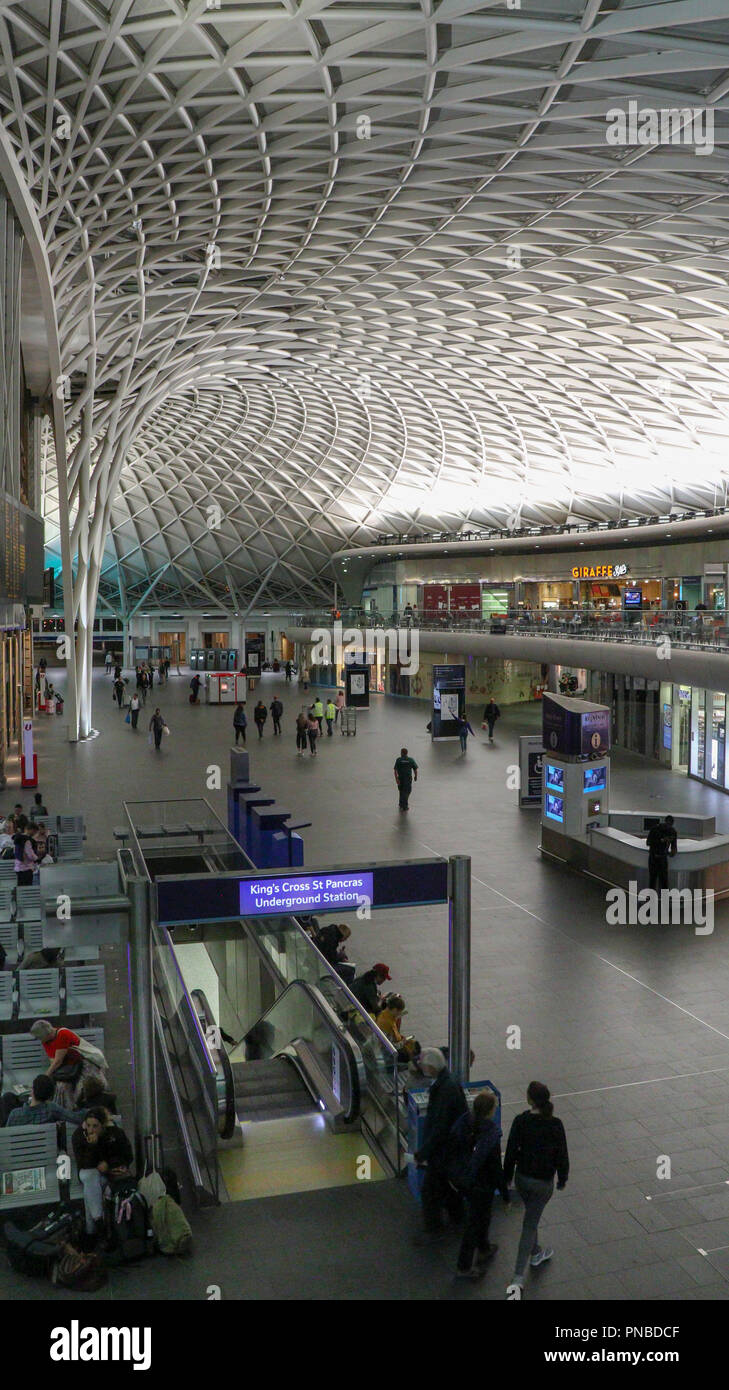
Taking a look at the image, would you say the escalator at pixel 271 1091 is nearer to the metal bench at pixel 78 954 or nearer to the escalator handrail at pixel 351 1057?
the escalator handrail at pixel 351 1057

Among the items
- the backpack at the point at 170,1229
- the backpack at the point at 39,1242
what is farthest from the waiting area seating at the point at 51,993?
the backpack at the point at 170,1229

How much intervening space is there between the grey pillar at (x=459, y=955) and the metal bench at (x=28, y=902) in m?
6.28

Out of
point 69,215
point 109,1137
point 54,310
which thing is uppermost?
point 69,215

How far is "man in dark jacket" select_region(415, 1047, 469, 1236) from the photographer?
296 inches

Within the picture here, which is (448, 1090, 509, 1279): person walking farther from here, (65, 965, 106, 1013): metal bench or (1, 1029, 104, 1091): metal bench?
(65, 965, 106, 1013): metal bench

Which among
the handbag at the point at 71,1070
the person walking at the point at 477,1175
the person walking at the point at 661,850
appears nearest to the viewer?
the person walking at the point at 477,1175

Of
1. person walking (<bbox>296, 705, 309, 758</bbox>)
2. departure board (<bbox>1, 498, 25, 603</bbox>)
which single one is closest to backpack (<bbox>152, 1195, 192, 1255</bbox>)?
departure board (<bbox>1, 498, 25, 603</bbox>)

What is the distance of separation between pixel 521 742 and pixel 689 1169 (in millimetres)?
17589

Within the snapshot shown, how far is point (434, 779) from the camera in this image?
97.3ft

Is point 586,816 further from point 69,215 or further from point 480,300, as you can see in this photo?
point 480,300

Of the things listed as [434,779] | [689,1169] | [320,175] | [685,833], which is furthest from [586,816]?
[320,175]

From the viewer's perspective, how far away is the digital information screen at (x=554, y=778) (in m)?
20.2

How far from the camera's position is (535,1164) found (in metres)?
7.11

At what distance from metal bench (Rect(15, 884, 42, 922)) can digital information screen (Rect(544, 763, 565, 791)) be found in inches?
419
